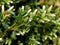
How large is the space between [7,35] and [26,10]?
319 mm

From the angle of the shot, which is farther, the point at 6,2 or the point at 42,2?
the point at 42,2

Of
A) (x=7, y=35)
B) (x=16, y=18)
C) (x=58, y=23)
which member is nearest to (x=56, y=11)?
(x=58, y=23)

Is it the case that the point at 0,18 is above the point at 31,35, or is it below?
above

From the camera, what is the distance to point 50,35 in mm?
1938

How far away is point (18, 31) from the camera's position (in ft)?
5.82

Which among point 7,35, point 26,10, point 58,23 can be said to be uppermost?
point 26,10

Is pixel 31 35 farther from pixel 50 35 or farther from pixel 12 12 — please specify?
pixel 12 12

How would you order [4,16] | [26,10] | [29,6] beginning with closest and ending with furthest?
[4,16], [26,10], [29,6]

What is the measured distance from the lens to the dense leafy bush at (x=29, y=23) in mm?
1767

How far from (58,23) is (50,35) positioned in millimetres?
156

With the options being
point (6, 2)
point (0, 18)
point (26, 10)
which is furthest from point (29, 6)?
point (0, 18)

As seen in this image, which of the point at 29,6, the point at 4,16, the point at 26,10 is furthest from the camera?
the point at 29,6

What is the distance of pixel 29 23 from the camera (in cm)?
183

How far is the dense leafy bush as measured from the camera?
69.6 inches
